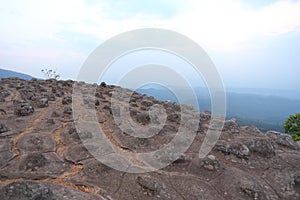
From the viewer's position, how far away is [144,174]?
735 cm

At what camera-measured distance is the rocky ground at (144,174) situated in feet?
21.3

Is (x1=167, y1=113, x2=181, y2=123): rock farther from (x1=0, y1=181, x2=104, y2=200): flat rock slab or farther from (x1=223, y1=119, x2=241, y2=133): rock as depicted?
(x1=0, y1=181, x2=104, y2=200): flat rock slab

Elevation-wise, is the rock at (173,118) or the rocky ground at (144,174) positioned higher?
the rock at (173,118)

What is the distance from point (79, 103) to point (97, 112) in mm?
2833

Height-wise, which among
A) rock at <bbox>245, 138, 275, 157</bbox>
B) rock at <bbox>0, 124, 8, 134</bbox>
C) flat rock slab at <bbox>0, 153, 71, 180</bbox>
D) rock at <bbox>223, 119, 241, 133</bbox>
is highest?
rock at <bbox>223, 119, 241, 133</bbox>

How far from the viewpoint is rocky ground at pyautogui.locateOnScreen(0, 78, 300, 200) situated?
6.50 m

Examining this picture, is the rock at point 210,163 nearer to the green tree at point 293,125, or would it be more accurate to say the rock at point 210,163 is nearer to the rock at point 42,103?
the rock at point 42,103

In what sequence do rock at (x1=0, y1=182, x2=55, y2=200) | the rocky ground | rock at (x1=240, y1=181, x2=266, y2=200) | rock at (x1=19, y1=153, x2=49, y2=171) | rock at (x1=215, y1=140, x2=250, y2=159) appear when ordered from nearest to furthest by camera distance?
rock at (x1=0, y1=182, x2=55, y2=200) → the rocky ground → rock at (x1=240, y1=181, x2=266, y2=200) → rock at (x1=19, y1=153, x2=49, y2=171) → rock at (x1=215, y1=140, x2=250, y2=159)

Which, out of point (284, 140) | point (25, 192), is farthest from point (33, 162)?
point (284, 140)

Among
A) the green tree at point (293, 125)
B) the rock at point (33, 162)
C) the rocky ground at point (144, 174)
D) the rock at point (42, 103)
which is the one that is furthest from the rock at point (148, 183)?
the green tree at point (293, 125)

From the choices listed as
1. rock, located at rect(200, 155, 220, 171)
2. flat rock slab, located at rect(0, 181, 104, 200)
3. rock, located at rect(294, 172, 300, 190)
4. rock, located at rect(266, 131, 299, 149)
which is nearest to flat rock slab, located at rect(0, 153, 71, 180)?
flat rock slab, located at rect(0, 181, 104, 200)

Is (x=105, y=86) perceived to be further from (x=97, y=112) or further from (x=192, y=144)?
(x=192, y=144)

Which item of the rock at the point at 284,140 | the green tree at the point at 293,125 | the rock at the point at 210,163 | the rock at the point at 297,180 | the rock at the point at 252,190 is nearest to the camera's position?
the rock at the point at 252,190

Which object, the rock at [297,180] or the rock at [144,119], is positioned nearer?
the rock at [297,180]
